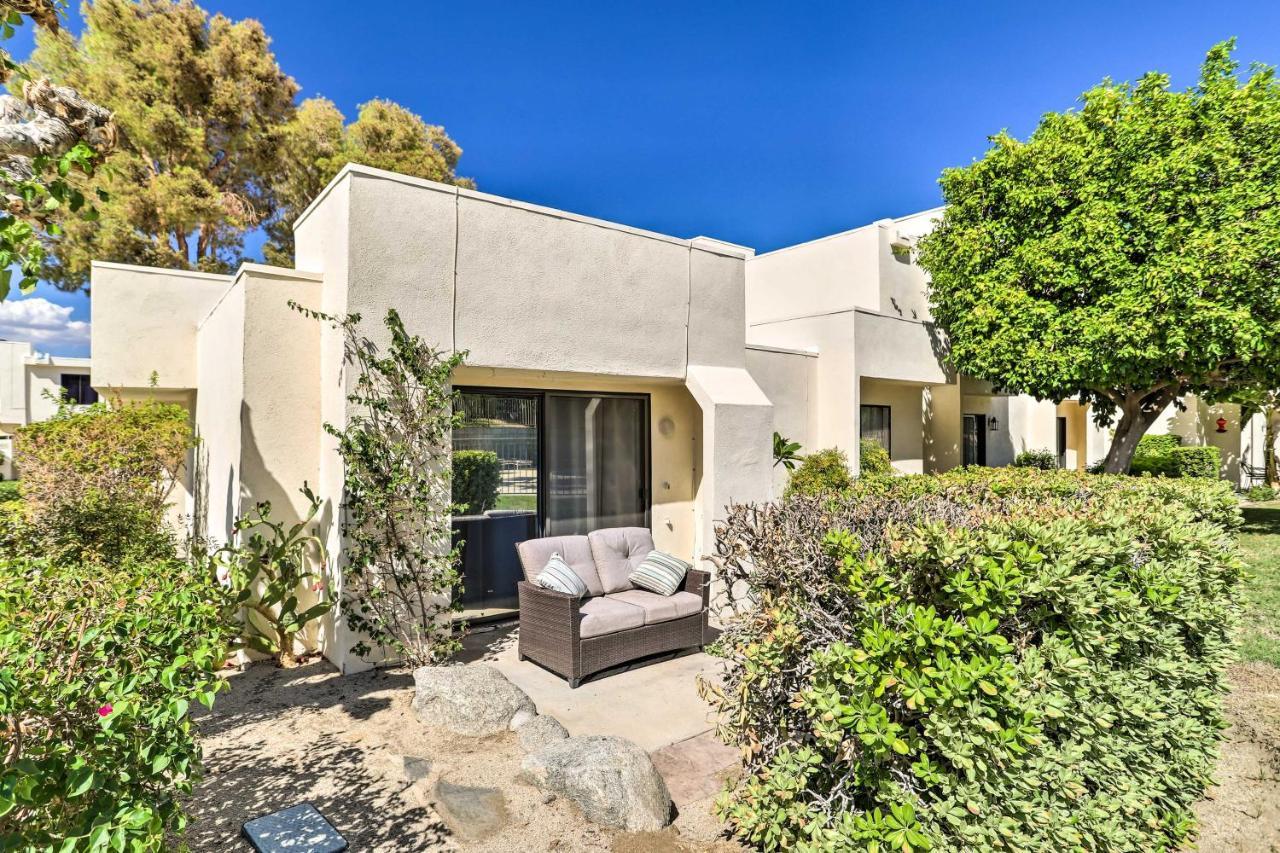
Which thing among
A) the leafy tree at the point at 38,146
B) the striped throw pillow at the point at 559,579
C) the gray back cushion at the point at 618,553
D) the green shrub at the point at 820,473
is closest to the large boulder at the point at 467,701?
the striped throw pillow at the point at 559,579

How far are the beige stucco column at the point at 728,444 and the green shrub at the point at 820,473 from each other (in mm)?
2567

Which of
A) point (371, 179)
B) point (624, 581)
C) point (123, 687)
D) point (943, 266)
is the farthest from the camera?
point (943, 266)

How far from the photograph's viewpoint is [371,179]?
6359 mm

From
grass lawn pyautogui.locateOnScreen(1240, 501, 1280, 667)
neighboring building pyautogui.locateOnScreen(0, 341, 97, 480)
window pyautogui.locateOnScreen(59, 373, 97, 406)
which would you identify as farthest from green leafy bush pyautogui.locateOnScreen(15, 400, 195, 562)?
window pyautogui.locateOnScreen(59, 373, 97, 406)

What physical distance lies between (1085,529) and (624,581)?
4601 millimetres

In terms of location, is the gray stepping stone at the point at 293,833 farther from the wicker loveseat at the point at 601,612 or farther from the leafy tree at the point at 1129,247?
the leafy tree at the point at 1129,247

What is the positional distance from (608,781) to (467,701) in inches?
69.9

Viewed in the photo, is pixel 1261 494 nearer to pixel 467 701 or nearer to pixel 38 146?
pixel 467 701

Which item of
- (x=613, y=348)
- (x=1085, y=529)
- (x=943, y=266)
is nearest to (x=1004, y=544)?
(x=1085, y=529)

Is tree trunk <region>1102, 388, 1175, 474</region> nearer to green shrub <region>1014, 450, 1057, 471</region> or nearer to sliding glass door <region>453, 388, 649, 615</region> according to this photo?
green shrub <region>1014, 450, 1057, 471</region>

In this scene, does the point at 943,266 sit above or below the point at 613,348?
above

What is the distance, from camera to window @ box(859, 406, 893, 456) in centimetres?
1451

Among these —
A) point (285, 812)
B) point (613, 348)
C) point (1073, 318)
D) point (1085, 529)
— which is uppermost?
point (1073, 318)

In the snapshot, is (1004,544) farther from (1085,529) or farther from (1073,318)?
(1073,318)
